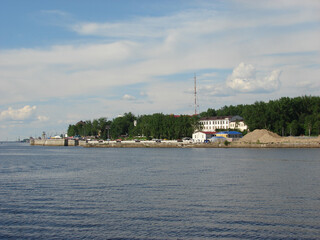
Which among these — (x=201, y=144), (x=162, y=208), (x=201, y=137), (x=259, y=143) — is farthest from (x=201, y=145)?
(x=162, y=208)

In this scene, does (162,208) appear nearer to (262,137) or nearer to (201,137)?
(262,137)

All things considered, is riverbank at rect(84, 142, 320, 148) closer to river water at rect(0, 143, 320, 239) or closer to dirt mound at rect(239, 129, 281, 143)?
dirt mound at rect(239, 129, 281, 143)

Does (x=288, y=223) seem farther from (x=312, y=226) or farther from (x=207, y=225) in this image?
(x=207, y=225)

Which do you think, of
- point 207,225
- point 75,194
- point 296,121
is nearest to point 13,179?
point 75,194

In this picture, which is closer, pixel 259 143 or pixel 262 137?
pixel 259 143

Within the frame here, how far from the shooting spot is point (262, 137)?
421 feet

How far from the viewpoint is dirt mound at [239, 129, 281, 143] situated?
126 meters

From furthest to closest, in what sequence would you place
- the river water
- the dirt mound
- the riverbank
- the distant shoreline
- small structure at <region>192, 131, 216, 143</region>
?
small structure at <region>192, 131, 216, 143</region> < the dirt mound < the distant shoreline < the riverbank < the river water

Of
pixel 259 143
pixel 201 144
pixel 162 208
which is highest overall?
pixel 259 143

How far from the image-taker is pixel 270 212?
24766mm

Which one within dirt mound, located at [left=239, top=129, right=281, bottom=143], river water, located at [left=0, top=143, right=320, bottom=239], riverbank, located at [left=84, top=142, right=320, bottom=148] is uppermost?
dirt mound, located at [left=239, top=129, right=281, bottom=143]

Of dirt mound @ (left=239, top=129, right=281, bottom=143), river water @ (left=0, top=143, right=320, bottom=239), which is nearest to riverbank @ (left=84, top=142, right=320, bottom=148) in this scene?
dirt mound @ (left=239, top=129, right=281, bottom=143)

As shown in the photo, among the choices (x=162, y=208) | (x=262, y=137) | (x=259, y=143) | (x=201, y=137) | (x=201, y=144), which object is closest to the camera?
(x=162, y=208)

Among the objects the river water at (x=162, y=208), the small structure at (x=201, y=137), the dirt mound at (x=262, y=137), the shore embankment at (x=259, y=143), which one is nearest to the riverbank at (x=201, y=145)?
the shore embankment at (x=259, y=143)
